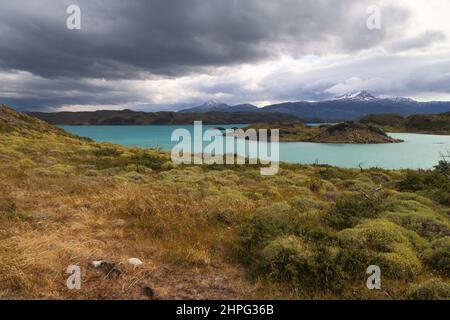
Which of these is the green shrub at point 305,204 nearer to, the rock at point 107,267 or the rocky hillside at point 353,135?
the rock at point 107,267

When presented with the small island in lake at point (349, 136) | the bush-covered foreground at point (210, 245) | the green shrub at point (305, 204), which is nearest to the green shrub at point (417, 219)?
the bush-covered foreground at point (210, 245)

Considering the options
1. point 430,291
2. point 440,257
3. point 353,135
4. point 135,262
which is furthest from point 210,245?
point 353,135

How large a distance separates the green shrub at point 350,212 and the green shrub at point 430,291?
4.78 m

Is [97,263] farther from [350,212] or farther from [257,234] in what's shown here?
[350,212]

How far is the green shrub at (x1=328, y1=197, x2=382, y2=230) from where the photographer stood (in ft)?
38.9

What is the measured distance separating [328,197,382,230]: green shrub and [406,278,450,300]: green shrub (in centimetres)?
478

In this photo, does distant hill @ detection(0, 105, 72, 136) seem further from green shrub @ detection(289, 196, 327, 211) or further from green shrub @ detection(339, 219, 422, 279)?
green shrub @ detection(339, 219, 422, 279)

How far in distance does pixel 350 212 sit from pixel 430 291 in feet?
21.1

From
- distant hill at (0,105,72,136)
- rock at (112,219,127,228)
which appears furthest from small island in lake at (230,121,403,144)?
rock at (112,219,127,228)

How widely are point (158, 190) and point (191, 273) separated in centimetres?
994

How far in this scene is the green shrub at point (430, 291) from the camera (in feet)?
21.5

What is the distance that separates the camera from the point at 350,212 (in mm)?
13000

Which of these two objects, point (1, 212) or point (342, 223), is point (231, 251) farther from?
point (1, 212)
